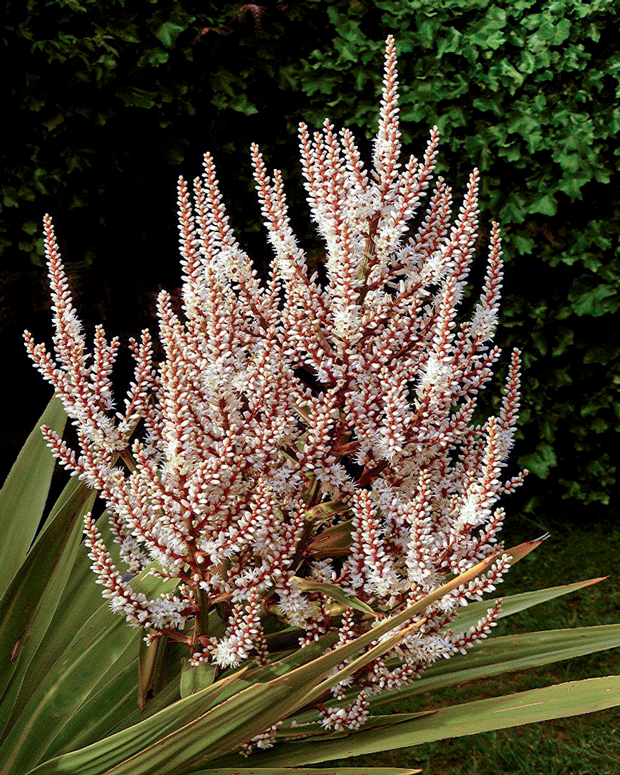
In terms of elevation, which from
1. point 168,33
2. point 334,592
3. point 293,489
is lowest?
point 334,592

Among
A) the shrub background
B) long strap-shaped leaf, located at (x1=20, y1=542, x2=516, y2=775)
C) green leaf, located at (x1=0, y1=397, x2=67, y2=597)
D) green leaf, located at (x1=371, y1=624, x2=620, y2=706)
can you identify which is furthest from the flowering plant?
the shrub background

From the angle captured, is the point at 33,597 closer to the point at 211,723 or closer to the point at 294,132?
the point at 211,723

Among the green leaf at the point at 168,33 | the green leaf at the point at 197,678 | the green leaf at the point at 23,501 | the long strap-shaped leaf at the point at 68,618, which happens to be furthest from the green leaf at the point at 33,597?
the green leaf at the point at 168,33

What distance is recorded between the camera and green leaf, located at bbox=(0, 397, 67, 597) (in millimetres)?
1994

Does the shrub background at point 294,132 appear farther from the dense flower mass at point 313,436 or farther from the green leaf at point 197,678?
the green leaf at point 197,678

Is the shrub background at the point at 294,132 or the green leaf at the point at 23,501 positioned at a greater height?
the shrub background at the point at 294,132

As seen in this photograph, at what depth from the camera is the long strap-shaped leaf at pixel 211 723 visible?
1.19 metres

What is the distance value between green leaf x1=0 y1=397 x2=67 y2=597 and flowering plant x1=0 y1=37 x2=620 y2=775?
0.47 meters

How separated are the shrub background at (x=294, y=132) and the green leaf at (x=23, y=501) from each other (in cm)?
165

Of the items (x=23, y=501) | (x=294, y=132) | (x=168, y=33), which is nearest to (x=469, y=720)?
(x=23, y=501)

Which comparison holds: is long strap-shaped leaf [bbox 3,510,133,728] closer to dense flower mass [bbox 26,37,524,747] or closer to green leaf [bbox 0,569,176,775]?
green leaf [bbox 0,569,176,775]

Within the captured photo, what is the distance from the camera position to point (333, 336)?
140 cm

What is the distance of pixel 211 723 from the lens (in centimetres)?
120

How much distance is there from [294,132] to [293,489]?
3.15 metres
